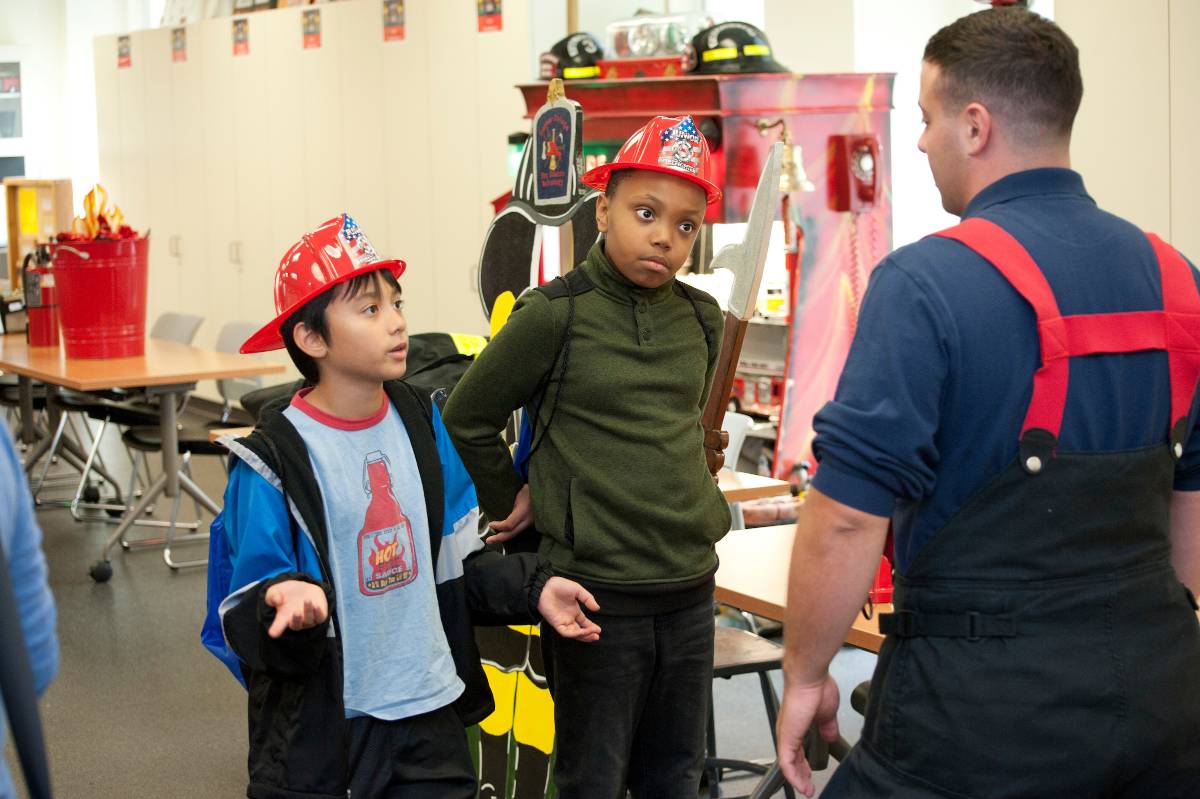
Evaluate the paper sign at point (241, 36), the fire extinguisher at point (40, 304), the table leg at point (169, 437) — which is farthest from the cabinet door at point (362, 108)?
the table leg at point (169, 437)

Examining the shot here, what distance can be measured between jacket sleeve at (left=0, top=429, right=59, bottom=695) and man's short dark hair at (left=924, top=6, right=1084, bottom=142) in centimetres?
105

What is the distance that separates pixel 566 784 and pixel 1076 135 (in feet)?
11.0

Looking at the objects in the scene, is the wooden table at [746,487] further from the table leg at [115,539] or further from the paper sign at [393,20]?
the paper sign at [393,20]

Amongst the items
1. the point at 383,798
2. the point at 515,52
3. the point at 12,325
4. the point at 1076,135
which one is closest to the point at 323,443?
the point at 383,798

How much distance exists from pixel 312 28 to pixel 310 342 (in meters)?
7.45

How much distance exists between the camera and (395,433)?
203 cm

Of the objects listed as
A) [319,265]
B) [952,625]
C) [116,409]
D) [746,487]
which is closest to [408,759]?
[319,265]

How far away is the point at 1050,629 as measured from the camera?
149cm

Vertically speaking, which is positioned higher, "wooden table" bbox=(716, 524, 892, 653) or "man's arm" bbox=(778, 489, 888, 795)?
"man's arm" bbox=(778, 489, 888, 795)

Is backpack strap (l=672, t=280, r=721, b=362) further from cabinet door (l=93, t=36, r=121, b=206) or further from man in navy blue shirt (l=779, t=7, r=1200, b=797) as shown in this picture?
cabinet door (l=93, t=36, r=121, b=206)

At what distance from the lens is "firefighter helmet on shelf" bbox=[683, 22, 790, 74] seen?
5.52 m

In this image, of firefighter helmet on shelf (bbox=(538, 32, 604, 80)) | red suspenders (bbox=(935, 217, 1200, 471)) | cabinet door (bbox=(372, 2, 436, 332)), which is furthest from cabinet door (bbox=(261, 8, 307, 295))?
red suspenders (bbox=(935, 217, 1200, 471))

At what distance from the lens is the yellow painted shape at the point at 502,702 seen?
2824 millimetres

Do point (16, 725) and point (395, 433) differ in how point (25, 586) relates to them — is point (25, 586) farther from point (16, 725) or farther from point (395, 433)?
point (395, 433)
